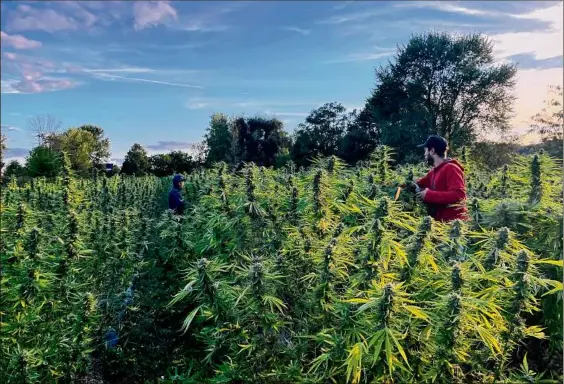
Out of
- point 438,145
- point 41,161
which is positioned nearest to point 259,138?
point 41,161

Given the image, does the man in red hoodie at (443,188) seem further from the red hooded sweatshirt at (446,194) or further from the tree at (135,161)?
the tree at (135,161)

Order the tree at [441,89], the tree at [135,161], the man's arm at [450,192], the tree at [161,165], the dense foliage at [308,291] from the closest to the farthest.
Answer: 1. the dense foliage at [308,291]
2. the man's arm at [450,192]
3. the tree at [441,89]
4. the tree at [135,161]
5. the tree at [161,165]

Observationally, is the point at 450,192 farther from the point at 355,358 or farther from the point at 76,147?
the point at 76,147

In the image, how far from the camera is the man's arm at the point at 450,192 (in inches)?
159

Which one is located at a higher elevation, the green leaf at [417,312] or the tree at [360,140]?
the tree at [360,140]

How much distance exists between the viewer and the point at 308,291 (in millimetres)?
2664

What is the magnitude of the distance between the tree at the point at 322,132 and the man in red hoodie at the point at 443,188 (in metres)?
24.3

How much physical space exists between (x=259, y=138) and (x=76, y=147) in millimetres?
21218

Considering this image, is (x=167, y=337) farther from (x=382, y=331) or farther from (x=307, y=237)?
(x=382, y=331)

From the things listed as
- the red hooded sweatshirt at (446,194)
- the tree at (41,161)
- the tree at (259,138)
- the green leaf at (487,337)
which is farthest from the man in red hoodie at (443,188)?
the tree at (259,138)

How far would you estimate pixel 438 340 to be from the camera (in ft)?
6.60

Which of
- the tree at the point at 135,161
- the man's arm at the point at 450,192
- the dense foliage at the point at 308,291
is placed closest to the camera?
the dense foliage at the point at 308,291

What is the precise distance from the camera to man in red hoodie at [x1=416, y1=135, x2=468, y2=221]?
159 inches

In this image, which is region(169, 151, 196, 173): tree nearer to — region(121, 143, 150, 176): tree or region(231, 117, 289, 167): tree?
region(121, 143, 150, 176): tree
